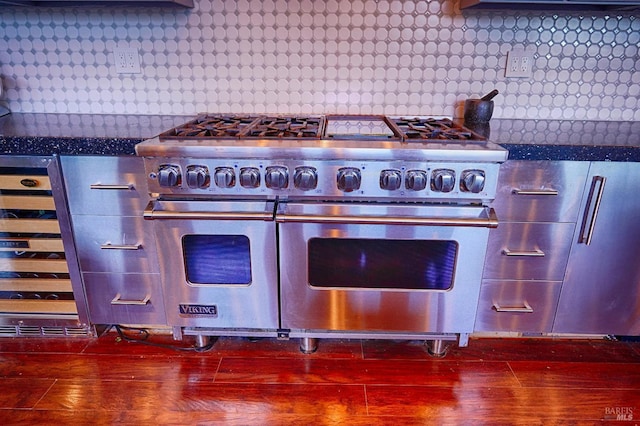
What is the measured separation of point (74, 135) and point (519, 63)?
179cm

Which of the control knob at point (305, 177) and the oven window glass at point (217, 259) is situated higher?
the control knob at point (305, 177)

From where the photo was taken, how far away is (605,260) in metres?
1.55

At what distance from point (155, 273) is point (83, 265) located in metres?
0.28

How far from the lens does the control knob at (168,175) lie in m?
1.37

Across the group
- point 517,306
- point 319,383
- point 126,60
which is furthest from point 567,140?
point 126,60

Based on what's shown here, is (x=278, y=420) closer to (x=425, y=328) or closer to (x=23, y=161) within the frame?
(x=425, y=328)

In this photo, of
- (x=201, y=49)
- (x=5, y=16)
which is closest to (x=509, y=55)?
(x=201, y=49)

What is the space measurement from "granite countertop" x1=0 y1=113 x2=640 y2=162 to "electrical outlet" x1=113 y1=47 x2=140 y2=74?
9.1 inches

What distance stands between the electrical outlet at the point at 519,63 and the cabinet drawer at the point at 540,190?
2.07 feet

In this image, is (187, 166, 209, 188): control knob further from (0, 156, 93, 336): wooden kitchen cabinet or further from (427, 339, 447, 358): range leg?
(427, 339, 447, 358): range leg

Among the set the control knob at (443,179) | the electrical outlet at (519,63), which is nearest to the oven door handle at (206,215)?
the control knob at (443,179)

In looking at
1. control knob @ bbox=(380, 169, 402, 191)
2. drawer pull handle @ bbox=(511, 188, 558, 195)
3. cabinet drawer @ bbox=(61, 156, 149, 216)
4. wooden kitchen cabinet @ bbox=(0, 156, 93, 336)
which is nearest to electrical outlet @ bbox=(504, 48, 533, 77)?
drawer pull handle @ bbox=(511, 188, 558, 195)

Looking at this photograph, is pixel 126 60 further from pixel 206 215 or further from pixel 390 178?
pixel 390 178

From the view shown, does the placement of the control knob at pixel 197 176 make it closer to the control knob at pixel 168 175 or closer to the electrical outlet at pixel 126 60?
the control knob at pixel 168 175
